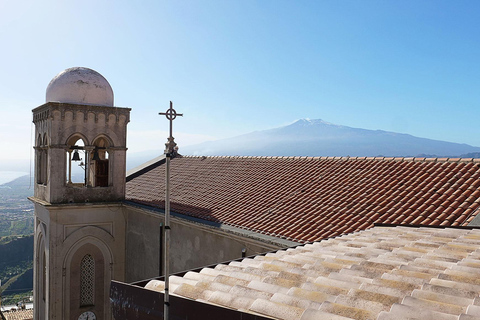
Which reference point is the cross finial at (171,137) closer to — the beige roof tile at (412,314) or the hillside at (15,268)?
the beige roof tile at (412,314)

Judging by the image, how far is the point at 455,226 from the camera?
6.52 m

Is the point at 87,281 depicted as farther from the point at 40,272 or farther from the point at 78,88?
the point at 78,88

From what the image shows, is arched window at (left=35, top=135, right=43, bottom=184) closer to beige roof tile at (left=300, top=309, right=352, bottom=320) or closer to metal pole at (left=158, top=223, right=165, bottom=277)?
metal pole at (left=158, top=223, right=165, bottom=277)

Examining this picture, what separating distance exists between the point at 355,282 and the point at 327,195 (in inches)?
236

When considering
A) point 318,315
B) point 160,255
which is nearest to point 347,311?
point 318,315

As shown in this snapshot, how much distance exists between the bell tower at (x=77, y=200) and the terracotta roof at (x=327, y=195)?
1.40 m

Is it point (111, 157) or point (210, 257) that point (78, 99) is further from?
point (210, 257)

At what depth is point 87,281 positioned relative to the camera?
1361cm

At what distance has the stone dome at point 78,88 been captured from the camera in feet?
43.6

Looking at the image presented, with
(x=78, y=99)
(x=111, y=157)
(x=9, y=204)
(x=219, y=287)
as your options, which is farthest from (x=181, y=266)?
(x=9, y=204)

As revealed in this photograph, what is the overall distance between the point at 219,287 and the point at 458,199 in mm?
5722

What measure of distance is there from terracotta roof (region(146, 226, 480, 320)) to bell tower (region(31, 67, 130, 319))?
965 centimetres

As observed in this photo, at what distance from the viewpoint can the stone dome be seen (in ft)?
43.6

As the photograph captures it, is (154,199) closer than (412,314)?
No
